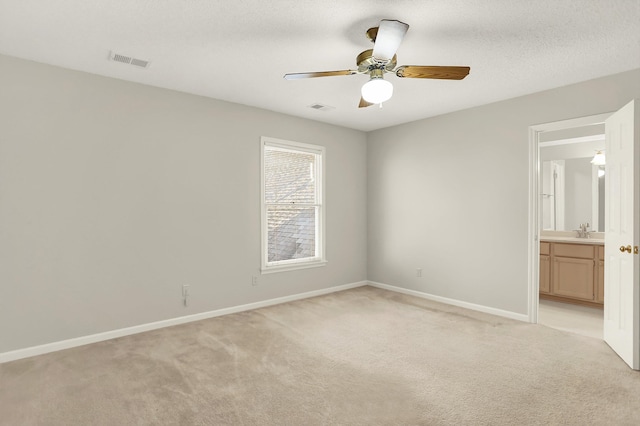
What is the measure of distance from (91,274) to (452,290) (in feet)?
14.0

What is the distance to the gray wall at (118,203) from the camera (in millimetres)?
3100

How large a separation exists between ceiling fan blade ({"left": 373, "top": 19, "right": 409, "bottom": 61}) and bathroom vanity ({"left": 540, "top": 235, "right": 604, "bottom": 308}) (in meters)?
3.97

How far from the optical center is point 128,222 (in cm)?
365

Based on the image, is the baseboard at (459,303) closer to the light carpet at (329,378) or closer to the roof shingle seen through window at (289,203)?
the light carpet at (329,378)

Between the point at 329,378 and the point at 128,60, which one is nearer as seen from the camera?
the point at 329,378

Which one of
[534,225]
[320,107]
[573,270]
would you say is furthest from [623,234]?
[320,107]

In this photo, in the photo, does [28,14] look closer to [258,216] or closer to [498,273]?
[258,216]

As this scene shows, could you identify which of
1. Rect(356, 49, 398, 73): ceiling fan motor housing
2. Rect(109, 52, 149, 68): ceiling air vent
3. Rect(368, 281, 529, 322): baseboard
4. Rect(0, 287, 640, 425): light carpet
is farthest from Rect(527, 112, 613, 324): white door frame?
Rect(109, 52, 149, 68): ceiling air vent

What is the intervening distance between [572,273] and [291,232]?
12.7 ft

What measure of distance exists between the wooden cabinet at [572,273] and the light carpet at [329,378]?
1.36m

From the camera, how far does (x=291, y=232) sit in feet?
16.8

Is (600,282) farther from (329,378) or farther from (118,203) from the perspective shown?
(118,203)

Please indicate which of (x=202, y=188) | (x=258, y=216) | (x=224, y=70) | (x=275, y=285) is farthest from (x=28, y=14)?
(x=275, y=285)

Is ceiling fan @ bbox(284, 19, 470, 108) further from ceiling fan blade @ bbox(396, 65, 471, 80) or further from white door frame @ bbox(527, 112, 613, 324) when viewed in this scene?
white door frame @ bbox(527, 112, 613, 324)
